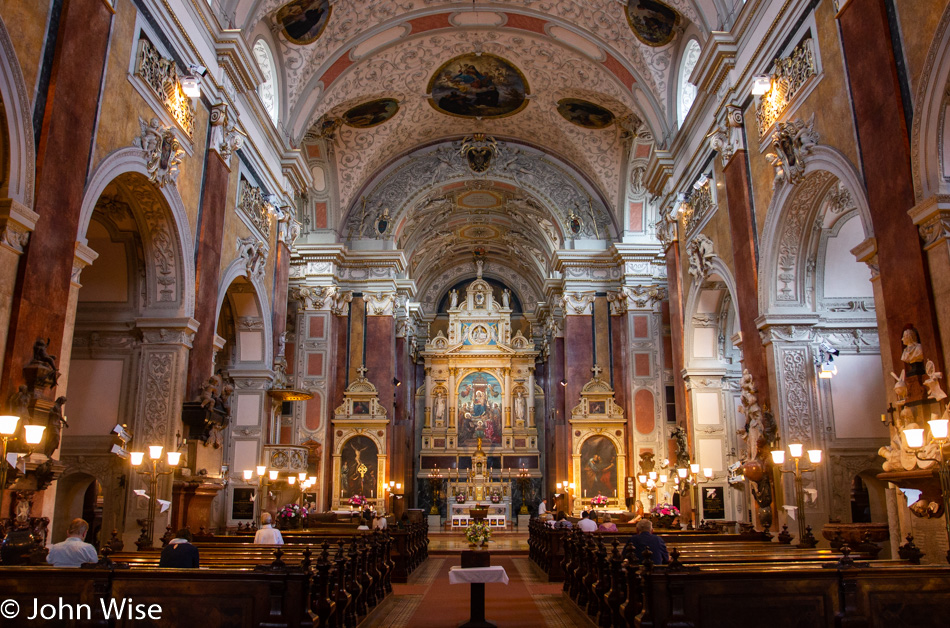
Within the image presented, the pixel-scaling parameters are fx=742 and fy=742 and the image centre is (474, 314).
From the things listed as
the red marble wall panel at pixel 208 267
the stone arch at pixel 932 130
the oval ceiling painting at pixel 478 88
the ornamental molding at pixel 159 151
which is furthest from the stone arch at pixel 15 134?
the oval ceiling painting at pixel 478 88

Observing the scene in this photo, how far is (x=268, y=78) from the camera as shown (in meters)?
19.3

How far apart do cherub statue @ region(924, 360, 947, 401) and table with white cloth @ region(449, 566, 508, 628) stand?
5.32 m

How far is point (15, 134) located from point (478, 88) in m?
19.2

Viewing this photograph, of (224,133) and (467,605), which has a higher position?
(224,133)

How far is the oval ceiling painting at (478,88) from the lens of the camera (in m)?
24.6

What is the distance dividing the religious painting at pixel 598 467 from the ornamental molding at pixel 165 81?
1894 centimetres

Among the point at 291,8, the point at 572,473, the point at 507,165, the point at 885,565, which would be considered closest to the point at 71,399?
the point at 291,8

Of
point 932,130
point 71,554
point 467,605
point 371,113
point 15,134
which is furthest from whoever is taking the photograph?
point 371,113

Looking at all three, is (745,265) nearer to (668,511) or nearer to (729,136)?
(729,136)

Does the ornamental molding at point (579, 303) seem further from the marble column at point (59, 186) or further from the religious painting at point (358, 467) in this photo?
the marble column at point (59, 186)

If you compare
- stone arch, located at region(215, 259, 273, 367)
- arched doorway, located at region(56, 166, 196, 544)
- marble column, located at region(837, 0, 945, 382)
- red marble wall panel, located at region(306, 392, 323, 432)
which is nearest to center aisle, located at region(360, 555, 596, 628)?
arched doorway, located at region(56, 166, 196, 544)

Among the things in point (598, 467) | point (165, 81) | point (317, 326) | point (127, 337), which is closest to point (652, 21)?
point (165, 81)

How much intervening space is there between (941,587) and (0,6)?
36.5 feet

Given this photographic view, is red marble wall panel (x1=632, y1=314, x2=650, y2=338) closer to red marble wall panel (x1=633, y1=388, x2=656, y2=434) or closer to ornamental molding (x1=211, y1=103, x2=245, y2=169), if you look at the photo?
red marble wall panel (x1=633, y1=388, x2=656, y2=434)
